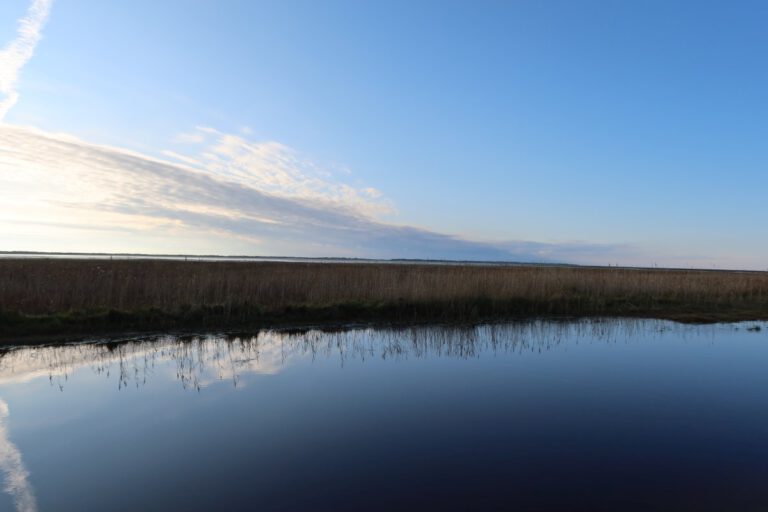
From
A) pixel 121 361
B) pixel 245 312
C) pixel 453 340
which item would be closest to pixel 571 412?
pixel 453 340

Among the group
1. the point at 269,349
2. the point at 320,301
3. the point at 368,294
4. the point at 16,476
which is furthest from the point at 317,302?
the point at 16,476

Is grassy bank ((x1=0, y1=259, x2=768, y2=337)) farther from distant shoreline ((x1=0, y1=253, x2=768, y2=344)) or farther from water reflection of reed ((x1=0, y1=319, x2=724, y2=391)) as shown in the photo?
water reflection of reed ((x1=0, y1=319, x2=724, y2=391))

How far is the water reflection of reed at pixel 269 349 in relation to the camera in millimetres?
9141

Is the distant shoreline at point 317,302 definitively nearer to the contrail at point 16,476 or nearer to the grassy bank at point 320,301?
the grassy bank at point 320,301

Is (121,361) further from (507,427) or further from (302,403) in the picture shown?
(507,427)

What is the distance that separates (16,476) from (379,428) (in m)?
4.22

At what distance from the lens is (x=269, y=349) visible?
11.3m

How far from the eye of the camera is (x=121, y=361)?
→ 988 cm

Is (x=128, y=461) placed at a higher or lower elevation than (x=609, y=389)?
lower

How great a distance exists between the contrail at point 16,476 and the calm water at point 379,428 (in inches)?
0.9

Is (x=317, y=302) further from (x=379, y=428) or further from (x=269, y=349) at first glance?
(x=379, y=428)

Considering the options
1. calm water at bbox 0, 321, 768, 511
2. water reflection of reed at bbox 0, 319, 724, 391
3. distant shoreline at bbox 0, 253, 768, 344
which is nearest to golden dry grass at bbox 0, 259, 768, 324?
distant shoreline at bbox 0, 253, 768, 344

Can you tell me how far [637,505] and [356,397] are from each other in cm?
452

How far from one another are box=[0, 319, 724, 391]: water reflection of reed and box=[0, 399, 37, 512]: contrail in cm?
253
